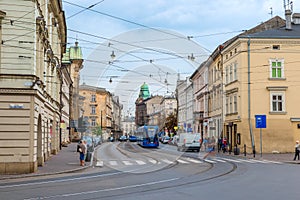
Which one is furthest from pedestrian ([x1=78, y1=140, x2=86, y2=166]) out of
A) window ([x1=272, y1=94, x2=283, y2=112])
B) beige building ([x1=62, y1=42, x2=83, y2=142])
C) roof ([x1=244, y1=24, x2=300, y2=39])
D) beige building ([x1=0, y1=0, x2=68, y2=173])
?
beige building ([x1=62, y1=42, x2=83, y2=142])

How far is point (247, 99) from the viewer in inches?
1912

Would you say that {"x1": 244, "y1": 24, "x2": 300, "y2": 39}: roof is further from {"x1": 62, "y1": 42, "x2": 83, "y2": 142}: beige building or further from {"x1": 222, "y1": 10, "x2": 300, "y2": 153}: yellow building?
{"x1": 62, "y1": 42, "x2": 83, "y2": 142}: beige building

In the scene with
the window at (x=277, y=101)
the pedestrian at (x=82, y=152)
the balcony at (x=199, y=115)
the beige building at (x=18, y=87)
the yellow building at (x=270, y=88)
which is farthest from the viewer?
the balcony at (x=199, y=115)

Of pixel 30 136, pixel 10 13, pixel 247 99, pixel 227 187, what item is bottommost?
pixel 227 187

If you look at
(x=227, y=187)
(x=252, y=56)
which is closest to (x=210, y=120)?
(x=252, y=56)

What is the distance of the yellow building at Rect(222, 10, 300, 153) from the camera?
156 ft

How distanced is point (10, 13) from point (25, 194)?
→ 11824 mm

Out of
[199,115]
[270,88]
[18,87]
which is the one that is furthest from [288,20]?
[18,87]

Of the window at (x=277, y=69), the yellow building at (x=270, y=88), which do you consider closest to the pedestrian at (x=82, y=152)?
the yellow building at (x=270, y=88)

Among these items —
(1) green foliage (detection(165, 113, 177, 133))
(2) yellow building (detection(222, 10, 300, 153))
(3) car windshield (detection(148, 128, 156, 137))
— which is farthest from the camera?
(1) green foliage (detection(165, 113, 177, 133))

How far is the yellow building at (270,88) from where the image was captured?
47656 mm

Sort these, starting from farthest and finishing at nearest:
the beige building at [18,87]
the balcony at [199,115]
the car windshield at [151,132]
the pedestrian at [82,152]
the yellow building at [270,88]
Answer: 1. the balcony at [199,115]
2. the car windshield at [151,132]
3. the yellow building at [270,88]
4. the pedestrian at [82,152]
5. the beige building at [18,87]

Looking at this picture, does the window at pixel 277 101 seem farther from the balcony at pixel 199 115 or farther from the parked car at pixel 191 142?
the balcony at pixel 199 115

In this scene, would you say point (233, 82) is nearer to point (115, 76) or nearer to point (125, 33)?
point (115, 76)
